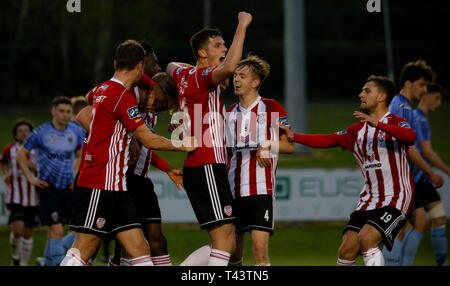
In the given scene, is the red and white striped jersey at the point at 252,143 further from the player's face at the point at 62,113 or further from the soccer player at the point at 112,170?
the player's face at the point at 62,113

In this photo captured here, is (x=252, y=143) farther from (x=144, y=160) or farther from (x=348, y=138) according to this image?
(x=144, y=160)

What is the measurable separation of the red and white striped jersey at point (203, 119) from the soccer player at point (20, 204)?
168 inches

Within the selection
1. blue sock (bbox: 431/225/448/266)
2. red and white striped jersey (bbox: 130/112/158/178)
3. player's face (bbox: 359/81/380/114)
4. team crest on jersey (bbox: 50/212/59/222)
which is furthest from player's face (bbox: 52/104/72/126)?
blue sock (bbox: 431/225/448/266)

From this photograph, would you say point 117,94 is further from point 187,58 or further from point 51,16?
point 187,58

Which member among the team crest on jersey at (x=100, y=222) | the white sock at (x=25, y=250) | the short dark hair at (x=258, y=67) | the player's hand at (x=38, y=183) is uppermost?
the short dark hair at (x=258, y=67)

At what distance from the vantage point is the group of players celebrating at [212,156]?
585cm

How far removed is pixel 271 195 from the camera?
6.52m

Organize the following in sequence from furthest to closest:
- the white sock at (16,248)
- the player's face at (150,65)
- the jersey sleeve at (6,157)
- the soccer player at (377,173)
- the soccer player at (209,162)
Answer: the jersey sleeve at (6,157), the white sock at (16,248), the player's face at (150,65), the soccer player at (377,173), the soccer player at (209,162)

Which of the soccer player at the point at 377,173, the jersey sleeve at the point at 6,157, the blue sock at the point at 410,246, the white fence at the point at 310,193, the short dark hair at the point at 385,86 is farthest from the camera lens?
the white fence at the point at 310,193

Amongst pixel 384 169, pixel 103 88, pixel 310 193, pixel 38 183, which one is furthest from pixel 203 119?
pixel 310 193

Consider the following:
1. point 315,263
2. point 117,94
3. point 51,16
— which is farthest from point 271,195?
point 51,16

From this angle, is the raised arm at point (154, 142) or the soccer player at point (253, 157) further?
the soccer player at point (253, 157)

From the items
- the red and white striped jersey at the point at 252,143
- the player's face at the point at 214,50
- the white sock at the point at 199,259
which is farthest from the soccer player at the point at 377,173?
the white sock at the point at 199,259

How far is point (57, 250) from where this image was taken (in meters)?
8.76
